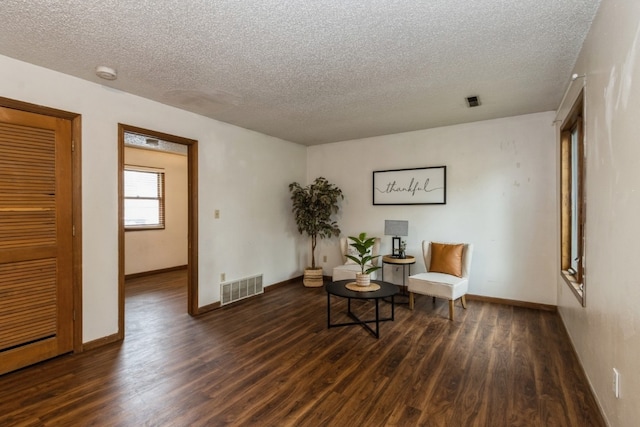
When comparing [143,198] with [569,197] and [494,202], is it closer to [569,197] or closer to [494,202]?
[494,202]

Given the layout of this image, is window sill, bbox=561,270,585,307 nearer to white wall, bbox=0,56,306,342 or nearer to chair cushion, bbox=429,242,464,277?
chair cushion, bbox=429,242,464,277

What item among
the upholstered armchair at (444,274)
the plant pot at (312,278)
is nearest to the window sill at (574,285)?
the upholstered armchair at (444,274)

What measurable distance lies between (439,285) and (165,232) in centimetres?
536

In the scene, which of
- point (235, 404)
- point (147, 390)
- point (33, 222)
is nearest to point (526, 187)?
point (235, 404)

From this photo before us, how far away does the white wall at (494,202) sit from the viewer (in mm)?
4004

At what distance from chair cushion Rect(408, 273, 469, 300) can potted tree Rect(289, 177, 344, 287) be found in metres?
1.81

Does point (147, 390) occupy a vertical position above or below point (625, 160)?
below

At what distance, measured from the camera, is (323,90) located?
324 centimetres

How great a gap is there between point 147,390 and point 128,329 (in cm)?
144

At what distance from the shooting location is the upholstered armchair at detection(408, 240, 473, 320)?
369 cm

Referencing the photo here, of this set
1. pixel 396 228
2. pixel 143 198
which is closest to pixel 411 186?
pixel 396 228

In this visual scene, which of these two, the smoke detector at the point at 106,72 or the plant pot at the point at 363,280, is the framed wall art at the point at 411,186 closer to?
the plant pot at the point at 363,280

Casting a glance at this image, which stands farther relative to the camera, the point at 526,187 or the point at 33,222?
the point at 526,187

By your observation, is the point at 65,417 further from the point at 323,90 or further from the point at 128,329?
the point at 323,90
